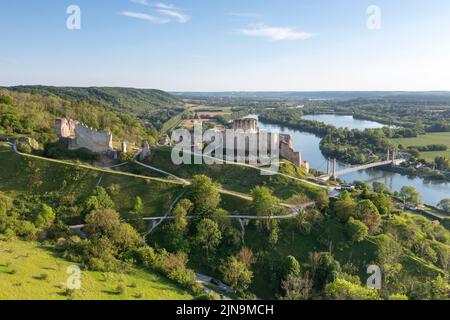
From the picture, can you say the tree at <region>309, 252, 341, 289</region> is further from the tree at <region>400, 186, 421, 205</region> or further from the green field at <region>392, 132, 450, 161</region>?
the green field at <region>392, 132, 450, 161</region>

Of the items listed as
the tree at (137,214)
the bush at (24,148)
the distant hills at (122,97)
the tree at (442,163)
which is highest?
the distant hills at (122,97)

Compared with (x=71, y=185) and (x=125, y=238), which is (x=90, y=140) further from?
(x=125, y=238)

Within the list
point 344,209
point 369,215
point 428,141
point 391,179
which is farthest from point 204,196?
point 428,141

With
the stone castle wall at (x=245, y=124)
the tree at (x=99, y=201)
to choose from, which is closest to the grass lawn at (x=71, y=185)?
the tree at (x=99, y=201)

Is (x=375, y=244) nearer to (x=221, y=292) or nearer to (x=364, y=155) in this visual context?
(x=221, y=292)

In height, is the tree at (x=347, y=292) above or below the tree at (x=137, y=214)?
below

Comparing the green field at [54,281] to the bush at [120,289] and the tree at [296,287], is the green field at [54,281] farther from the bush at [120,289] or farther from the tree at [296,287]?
the tree at [296,287]
